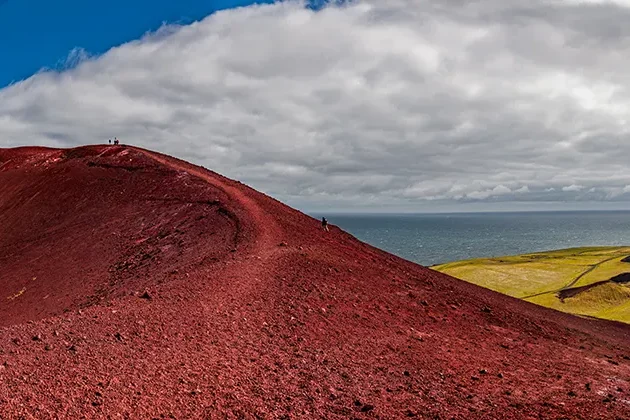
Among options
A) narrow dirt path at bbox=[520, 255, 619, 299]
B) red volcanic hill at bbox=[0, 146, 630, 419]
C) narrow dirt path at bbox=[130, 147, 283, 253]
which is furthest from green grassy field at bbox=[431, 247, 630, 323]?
narrow dirt path at bbox=[130, 147, 283, 253]

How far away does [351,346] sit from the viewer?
15484 millimetres

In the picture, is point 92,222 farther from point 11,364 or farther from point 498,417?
point 498,417

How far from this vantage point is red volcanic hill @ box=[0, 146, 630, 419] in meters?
11.5

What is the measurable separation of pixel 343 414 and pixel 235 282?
27.9 ft

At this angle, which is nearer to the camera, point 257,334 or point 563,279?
point 257,334

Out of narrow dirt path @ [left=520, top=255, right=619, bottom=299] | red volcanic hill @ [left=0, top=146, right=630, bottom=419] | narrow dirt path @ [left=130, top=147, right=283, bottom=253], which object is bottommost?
narrow dirt path @ [left=520, top=255, right=619, bottom=299]

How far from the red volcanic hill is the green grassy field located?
138ft

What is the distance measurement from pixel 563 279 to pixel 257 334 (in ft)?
321

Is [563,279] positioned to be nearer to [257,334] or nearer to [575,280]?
[575,280]

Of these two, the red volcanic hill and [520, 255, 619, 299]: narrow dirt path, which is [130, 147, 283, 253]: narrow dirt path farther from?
[520, 255, 619, 299]: narrow dirt path

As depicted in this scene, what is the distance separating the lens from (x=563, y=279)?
97.8m

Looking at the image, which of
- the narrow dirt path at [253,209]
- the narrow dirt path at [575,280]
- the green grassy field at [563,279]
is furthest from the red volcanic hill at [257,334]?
the narrow dirt path at [575,280]

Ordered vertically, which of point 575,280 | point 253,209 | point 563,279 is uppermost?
point 253,209

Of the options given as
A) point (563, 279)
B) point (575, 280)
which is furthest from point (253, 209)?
point (563, 279)
